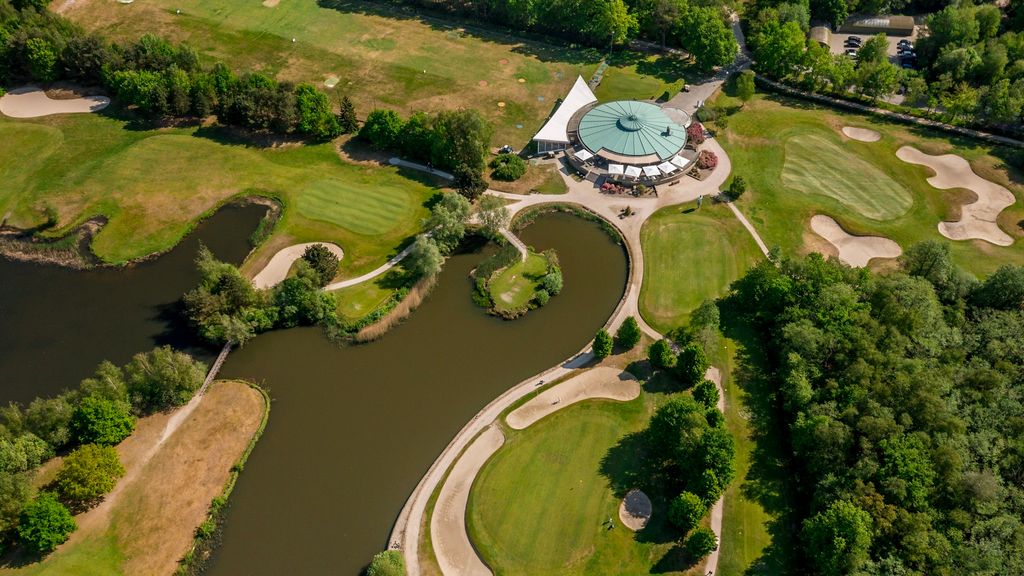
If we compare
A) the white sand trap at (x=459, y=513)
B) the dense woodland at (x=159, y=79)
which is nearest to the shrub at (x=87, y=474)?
the white sand trap at (x=459, y=513)

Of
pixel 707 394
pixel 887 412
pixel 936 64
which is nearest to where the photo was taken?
pixel 887 412

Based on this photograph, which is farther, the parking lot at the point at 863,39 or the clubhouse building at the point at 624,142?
the parking lot at the point at 863,39

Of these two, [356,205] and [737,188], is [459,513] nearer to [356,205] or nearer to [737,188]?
[356,205]

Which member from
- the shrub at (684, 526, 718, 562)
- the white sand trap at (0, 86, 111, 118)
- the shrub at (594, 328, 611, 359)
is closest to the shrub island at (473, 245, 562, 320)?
the shrub at (594, 328, 611, 359)

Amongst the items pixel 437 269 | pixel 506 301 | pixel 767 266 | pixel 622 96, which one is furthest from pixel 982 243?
pixel 437 269

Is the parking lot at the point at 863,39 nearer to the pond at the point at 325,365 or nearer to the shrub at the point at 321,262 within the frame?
the pond at the point at 325,365

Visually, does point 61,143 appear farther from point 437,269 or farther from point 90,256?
point 437,269

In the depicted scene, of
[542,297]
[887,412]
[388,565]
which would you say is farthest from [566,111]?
[388,565]

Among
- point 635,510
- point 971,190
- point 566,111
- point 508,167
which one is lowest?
point 635,510
